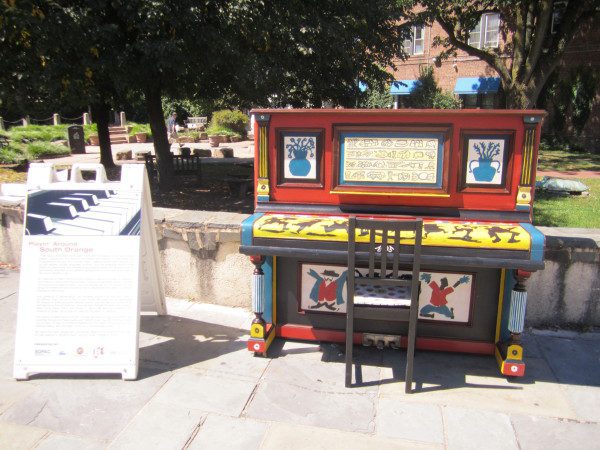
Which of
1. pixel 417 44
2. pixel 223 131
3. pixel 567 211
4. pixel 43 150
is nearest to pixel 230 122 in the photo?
pixel 223 131

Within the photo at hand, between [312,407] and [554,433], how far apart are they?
1.53 metres

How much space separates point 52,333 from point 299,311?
75.5 inches

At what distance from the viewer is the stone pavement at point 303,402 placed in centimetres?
297

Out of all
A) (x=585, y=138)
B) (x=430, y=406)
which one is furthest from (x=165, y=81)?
(x=585, y=138)

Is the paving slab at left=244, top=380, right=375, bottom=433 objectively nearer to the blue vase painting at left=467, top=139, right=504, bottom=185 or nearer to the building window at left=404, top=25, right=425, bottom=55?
the blue vase painting at left=467, top=139, right=504, bottom=185

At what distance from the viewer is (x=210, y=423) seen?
10.2 feet

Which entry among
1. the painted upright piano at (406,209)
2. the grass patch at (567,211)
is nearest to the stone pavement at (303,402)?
the painted upright piano at (406,209)

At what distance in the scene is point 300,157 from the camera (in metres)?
3.89

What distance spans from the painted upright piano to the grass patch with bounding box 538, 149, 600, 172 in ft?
46.0

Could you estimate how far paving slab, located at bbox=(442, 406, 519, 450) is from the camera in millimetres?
2918

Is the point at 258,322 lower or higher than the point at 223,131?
lower

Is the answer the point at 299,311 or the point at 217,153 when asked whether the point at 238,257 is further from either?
the point at 217,153

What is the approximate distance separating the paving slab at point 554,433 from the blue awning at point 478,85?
26.3 meters

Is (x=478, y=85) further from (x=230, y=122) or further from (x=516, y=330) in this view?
(x=516, y=330)
